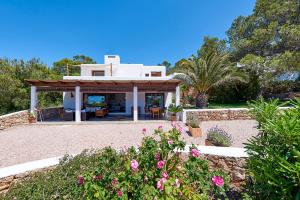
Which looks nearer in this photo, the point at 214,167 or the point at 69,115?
the point at 214,167

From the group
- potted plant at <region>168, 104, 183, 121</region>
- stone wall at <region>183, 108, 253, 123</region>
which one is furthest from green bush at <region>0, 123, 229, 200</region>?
stone wall at <region>183, 108, 253, 123</region>

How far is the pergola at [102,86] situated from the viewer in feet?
50.4

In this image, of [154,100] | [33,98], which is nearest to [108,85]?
[33,98]

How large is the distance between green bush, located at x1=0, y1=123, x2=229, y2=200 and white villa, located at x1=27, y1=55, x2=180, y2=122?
41.3ft

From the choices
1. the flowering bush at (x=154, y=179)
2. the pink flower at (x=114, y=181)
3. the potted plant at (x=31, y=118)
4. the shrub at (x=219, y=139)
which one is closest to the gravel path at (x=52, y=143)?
the shrub at (x=219, y=139)

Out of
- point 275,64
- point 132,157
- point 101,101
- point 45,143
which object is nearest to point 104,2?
point 101,101

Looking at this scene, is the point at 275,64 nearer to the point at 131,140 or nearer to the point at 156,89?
the point at 156,89

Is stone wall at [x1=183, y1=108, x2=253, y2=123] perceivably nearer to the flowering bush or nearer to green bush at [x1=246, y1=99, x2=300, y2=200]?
green bush at [x1=246, y1=99, x2=300, y2=200]

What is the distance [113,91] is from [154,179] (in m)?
14.4

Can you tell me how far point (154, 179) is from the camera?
2504 millimetres

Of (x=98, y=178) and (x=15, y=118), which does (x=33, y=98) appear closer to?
(x=15, y=118)

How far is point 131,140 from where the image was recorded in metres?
9.45

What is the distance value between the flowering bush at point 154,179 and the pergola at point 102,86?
12663mm

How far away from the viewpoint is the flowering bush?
235 centimetres
